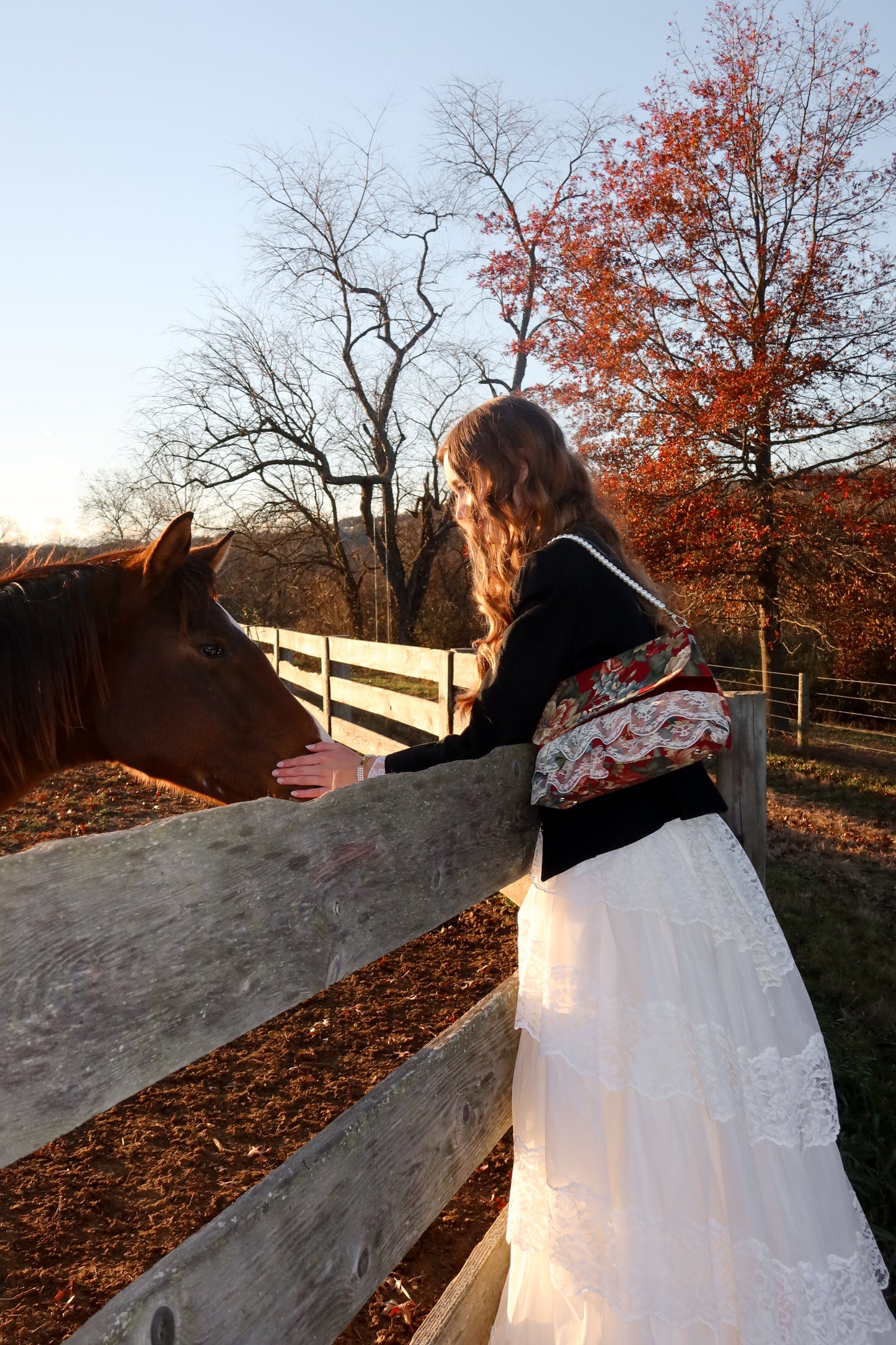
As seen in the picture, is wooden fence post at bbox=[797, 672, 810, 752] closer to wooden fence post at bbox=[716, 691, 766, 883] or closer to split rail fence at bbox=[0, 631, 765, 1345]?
wooden fence post at bbox=[716, 691, 766, 883]

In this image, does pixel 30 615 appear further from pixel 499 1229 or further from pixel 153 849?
pixel 499 1229

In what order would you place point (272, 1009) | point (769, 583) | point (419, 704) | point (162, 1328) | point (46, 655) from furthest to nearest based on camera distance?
point (769, 583), point (419, 704), point (46, 655), point (272, 1009), point (162, 1328)

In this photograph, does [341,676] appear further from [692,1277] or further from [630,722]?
[692,1277]

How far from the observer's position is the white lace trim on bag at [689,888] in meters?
1.63

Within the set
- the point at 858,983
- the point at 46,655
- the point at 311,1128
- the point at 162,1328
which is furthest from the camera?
the point at 858,983

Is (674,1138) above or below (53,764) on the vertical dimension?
below

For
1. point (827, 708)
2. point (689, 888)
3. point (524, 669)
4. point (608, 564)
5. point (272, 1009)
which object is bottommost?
point (827, 708)

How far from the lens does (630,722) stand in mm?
1626

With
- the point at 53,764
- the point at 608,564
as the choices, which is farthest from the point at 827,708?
the point at 53,764

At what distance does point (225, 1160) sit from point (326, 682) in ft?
17.2

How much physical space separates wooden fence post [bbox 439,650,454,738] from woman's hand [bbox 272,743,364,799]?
8.02 ft

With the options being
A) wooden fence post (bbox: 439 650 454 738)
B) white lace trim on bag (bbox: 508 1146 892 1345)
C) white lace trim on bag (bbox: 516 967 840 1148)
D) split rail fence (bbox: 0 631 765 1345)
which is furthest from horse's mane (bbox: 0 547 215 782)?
wooden fence post (bbox: 439 650 454 738)

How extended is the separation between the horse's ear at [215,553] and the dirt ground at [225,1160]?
79.1 inches

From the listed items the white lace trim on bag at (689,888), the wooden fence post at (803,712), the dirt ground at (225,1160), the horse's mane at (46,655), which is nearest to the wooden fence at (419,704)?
the white lace trim on bag at (689,888)
